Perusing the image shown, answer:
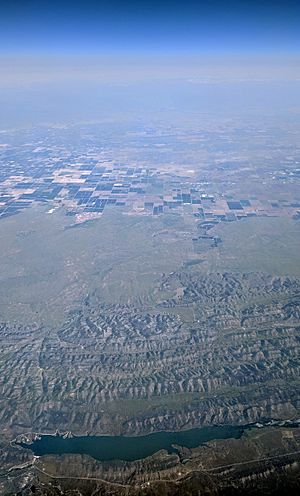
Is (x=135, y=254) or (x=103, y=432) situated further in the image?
(x=135, y=254)

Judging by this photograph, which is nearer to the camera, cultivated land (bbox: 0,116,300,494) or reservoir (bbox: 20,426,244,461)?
reservoir (bbox: 20,426,244,461)

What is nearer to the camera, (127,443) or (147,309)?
(127,443)

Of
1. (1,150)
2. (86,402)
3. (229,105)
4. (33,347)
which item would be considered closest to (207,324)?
(86,402)

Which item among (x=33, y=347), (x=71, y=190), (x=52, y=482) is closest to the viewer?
(x=52, y=482)

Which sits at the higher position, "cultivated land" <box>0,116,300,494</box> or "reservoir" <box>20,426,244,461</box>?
"cultivated land" <box>0,116,300,494</box>

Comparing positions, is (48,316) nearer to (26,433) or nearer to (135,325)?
(135,325)
